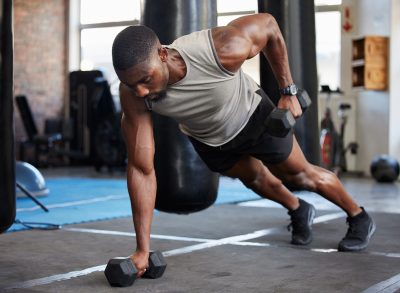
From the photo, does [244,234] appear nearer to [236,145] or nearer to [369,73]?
[236,145]

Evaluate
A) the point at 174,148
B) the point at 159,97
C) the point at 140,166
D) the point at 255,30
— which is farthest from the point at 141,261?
the point at 255,30

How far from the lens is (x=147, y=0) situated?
314 cm

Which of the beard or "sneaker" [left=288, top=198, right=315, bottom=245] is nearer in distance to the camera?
the beard

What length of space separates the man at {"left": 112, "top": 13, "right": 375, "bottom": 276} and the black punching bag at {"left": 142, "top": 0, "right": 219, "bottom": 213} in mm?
205

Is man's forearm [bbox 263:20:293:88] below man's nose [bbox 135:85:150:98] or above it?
above

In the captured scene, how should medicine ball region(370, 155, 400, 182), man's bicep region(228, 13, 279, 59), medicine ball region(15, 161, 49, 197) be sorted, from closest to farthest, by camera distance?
1. man's bicep region(228, 13, 279, 59)
2. medicine ball region(15, 161, 49, 197)
3. medicine ball region(370, 155, 400, 182)

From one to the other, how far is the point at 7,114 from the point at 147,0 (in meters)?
1.12

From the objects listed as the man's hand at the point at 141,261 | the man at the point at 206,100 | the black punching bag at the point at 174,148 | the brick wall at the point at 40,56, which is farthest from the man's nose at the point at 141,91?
the brick wall at the point at 40,56

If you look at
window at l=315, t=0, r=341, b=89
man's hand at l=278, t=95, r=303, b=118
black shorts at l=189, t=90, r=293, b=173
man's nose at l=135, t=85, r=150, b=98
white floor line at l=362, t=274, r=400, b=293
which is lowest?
white floor line at l=362, t=274, r=400, b=293

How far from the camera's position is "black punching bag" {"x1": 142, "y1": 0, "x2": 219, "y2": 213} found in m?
3.07

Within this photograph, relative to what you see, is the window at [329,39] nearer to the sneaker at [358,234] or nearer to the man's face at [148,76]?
the sneaker at [358,234]

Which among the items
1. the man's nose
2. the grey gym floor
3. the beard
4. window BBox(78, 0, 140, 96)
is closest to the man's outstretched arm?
the beard

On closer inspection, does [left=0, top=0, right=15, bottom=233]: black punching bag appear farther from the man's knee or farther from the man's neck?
the man's knee

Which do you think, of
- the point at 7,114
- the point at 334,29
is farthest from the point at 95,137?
the point at 7,114
